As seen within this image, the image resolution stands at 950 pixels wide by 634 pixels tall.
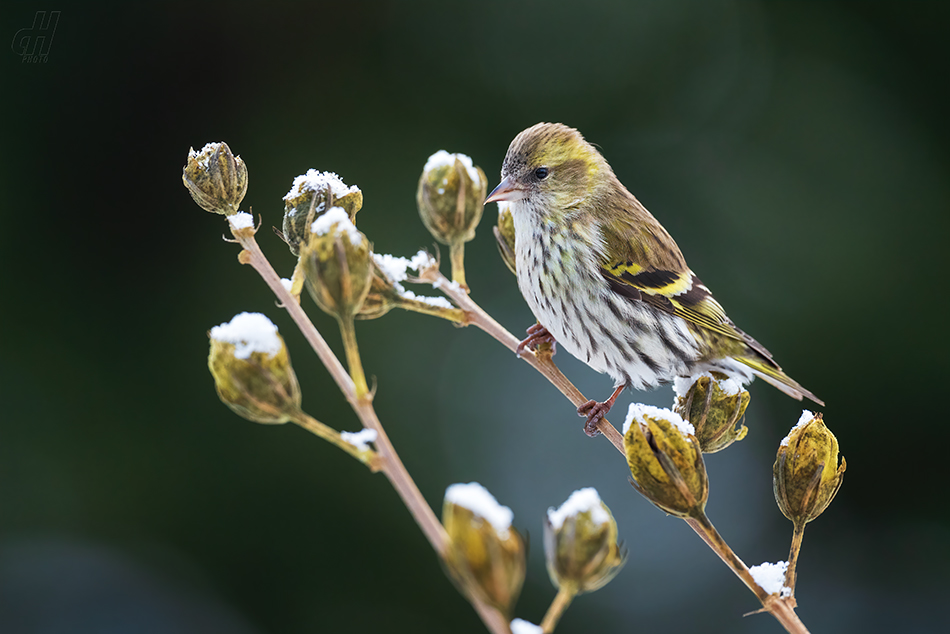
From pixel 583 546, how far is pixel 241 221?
41 cm

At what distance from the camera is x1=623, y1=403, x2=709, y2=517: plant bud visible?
1.92 feet

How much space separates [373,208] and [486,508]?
229 centimetres

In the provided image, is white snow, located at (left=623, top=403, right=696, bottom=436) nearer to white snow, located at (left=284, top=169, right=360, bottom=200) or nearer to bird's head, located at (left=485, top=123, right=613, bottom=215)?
white snow, located at (left=284, top=169, right=360, bottom=200)

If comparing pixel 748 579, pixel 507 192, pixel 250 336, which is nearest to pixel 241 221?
pixel 250 336

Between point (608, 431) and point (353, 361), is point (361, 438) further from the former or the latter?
point (608, 431)

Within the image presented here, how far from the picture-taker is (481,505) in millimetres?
420

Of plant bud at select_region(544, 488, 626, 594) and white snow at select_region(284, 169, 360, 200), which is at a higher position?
white snow at select_region(284, 169, 360, 200)

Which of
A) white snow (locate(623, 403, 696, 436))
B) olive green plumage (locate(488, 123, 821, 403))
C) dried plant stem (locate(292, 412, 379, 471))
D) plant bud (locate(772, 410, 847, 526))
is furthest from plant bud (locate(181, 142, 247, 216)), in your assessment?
olive green plumage (locate(488, 123, 821, 403))

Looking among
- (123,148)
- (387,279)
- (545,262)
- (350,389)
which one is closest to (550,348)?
(545,262)

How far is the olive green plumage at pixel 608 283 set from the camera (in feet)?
4.59

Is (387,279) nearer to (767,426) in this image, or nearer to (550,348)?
(550,348)

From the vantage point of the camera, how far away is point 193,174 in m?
0.70

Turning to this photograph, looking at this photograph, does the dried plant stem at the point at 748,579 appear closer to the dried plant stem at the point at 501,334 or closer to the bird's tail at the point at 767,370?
the dried plant stem at the point at 501,334

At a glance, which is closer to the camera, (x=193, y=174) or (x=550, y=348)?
(x=193, y=174)
